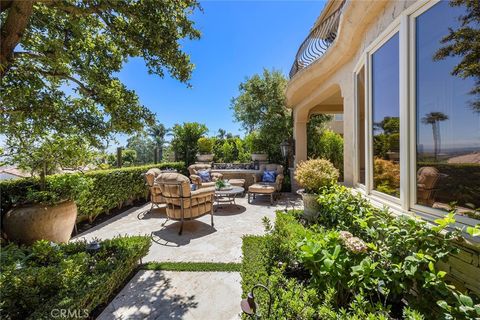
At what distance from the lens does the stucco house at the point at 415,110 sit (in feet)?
6.20

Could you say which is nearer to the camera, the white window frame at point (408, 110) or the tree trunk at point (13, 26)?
the white window frame at point (408, 110)

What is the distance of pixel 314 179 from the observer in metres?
4.45

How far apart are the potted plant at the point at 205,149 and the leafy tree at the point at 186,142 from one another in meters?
0.56

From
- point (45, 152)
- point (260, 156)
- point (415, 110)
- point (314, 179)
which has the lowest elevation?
point (314, 179)

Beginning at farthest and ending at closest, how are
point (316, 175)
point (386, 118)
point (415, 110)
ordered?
point (316, 175)
point (386, 118)
point (415, 110)

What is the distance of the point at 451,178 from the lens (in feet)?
6.59

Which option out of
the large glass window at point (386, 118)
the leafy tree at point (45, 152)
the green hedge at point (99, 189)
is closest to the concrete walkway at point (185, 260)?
the green hedge at point (99, 189)

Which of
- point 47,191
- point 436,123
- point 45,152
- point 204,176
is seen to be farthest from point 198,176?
point 436,123

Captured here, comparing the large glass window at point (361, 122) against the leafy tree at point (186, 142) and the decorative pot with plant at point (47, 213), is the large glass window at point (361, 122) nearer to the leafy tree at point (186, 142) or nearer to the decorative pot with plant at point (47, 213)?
the decorative pot with plant at point (47, 213)

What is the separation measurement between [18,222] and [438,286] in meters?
5.67

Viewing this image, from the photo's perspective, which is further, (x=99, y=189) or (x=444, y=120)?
(x=99, y=189)

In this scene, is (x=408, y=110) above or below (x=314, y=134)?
below

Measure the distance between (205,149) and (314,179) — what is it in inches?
328

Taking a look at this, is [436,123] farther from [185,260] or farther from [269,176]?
[269,176]
